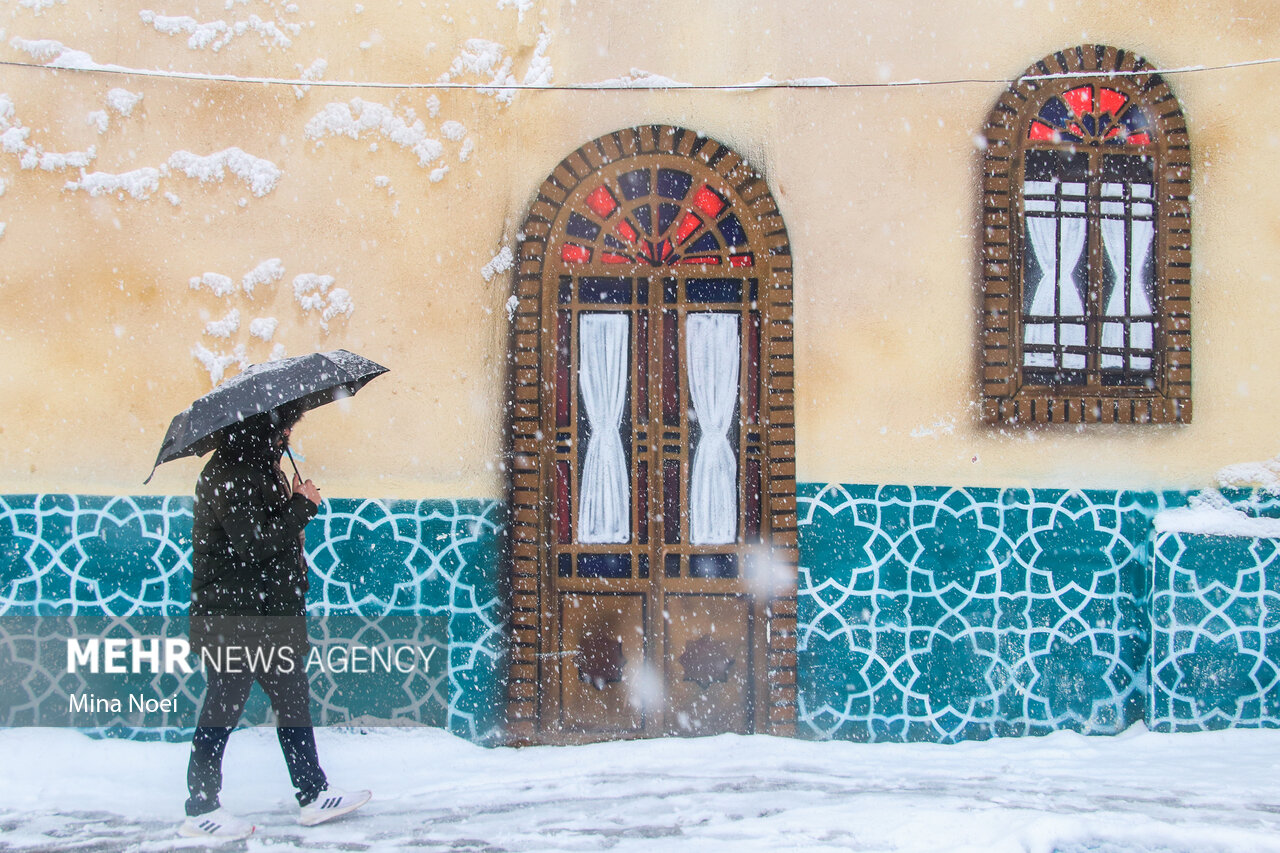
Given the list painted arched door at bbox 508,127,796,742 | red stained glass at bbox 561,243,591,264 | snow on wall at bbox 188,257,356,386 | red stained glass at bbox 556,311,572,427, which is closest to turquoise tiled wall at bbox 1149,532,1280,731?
painted arched door at bbox 508,127,796,742

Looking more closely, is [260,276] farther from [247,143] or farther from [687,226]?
[687,226]

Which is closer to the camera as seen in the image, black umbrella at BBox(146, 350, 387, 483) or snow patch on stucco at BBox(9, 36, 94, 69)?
black umbrella at BBox(146, 350, 387, 483)

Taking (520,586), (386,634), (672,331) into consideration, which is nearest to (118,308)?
(386,634)

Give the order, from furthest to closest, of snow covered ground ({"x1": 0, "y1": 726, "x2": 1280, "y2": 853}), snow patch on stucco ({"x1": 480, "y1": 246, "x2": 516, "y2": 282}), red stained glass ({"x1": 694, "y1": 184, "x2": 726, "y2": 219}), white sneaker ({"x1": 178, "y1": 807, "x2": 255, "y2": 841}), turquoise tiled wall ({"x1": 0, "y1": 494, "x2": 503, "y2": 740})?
red stained glass ({"x1": 694, "y1": 184, "x2": 726, "y2": 219}) → snow patch on stucco ({"x1": 480, "y1": 246, "x2": 516, "y2": 282}) → turquoise tiled wall ({"x1": 0, "y1": 494, "x2": 503, "y2": 740}) → snow covered ground ({"x1": 0, "y1": 726, "x2": 1280, "y2": 853}) → white sneaker ({"x1": 178, "y1": 807, "x2": 255, "y2": 841})

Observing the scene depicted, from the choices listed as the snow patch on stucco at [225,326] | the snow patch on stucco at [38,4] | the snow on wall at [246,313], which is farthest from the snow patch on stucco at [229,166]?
the snow patch on stucco at [38,4]

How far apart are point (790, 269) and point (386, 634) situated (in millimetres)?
2792

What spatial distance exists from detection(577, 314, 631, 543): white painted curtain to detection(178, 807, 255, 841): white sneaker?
2017mm

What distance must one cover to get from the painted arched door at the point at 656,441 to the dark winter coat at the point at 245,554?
1465 mm

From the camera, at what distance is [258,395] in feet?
10.6

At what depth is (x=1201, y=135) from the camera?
4.84 meters

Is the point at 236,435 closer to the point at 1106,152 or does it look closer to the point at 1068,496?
the point at 1068,496

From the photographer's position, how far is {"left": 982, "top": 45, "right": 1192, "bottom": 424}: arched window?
478 centimetres

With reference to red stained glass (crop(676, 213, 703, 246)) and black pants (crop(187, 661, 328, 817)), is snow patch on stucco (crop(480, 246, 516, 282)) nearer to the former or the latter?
red stained glass (crop(676, 213, 703, 246))

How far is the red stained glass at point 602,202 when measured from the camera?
4.80 m
